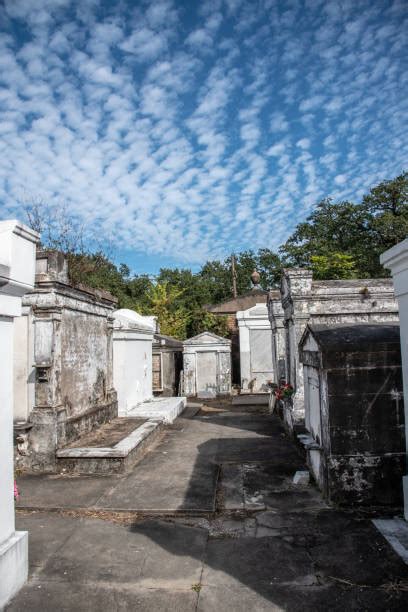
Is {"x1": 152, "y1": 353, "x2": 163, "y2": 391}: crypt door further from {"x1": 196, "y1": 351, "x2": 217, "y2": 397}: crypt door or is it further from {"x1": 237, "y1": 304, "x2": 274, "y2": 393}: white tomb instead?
{"x1": 237, "y1": 304, "x2": 274, "y2": 393}: white tomb

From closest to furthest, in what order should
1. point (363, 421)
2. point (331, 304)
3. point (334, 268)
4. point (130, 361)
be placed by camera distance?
point (363, 421), point (331, 304), point (130, 361), point (334, 268)

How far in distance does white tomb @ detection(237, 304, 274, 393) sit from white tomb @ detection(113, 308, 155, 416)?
5.35 m

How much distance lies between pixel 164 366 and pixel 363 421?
11.5 m

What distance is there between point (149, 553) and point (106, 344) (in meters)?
6.23

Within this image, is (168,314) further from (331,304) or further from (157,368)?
(331,304)

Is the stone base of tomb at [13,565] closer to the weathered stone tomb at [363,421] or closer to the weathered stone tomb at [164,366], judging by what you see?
the weathered stone tomb at [363,421]

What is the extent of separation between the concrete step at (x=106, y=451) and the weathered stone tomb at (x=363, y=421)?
3.16 metres

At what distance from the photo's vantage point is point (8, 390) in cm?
347

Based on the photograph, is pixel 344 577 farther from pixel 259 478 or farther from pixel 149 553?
pixel 259 478

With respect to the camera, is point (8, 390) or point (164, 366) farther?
point (164, 366)

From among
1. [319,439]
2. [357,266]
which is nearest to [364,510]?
[319,439]

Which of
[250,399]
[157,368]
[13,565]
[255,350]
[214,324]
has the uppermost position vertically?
[214,324]

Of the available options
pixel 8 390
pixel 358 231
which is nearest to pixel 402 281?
pixel 8 390

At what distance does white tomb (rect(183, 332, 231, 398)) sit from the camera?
54.3 feet
